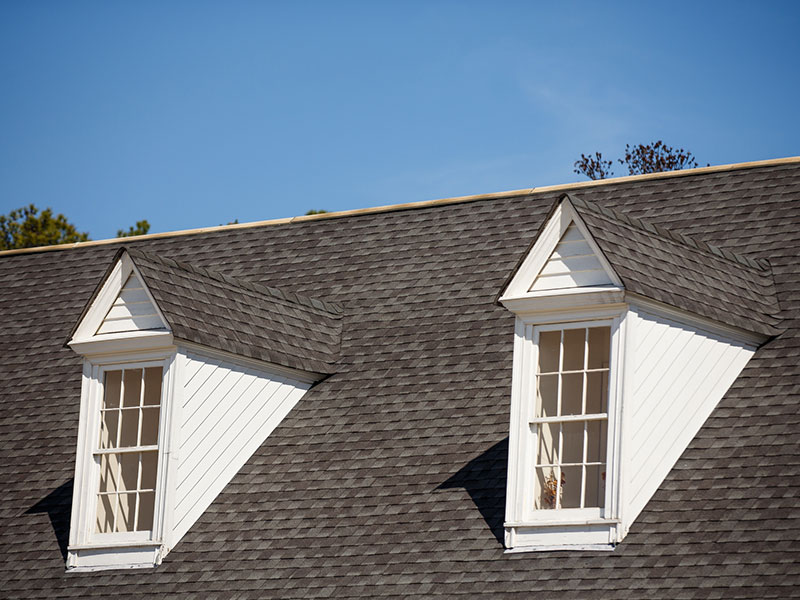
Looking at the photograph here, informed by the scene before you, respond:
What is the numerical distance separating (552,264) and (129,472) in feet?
15.3

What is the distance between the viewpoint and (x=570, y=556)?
9695 millimetres

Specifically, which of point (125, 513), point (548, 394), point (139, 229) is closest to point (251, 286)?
point (125, 513)

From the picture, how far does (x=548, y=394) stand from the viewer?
10.7m

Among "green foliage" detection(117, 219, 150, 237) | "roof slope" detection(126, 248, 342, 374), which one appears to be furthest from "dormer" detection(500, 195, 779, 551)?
"green foliage" detection(117, 219, 150, 237)

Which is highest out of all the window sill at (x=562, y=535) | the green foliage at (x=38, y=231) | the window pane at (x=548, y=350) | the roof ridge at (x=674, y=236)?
the green foliage at (x=38, y=231)

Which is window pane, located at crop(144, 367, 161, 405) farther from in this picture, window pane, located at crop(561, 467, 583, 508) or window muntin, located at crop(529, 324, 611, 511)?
window pane, located at crop(561, 467, 583, 508)

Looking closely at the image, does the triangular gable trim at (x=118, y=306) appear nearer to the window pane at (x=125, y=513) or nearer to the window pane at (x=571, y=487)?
the window pane at (x=125, y=513)

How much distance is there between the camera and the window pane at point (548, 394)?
35.0 feet

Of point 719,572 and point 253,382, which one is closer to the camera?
point 719,572

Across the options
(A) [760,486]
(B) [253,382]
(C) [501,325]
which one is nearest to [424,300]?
(C) [501,325]

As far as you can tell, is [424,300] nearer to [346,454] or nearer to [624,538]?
[346,454]

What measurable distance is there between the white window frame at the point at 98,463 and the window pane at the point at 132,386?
0.27 metres

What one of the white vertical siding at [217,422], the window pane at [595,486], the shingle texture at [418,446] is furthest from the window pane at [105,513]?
the window pane at [595,486]

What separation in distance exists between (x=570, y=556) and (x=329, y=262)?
6076 millimetres
